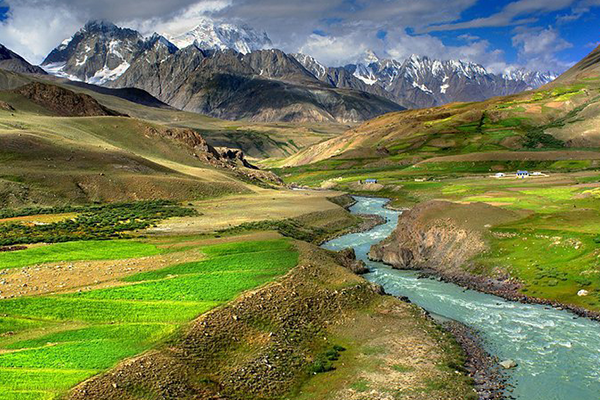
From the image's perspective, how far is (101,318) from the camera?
3566cm

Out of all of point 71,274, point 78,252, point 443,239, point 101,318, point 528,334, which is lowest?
point 101,318

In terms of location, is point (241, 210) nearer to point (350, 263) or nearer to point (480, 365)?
point (350, 263)

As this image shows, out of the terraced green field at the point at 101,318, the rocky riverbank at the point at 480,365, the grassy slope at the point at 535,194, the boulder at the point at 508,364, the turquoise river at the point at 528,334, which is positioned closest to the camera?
the terraced green field at the point at 101,318

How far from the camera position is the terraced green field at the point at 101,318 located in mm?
27547

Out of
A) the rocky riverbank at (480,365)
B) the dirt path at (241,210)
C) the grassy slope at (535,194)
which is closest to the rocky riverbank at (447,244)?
the grassy slope at (535,194)

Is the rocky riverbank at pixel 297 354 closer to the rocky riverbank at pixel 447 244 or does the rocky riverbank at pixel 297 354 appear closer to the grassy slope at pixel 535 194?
the rocky riverbank at pixel 447 244

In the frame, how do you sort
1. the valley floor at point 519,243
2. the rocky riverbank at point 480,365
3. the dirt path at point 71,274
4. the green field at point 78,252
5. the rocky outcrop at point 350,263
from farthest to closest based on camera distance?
the rocky outcrop at point 350,263, the valley floor at point 519,243, the green field at point 78,252, the dirt path at point 71,274, the rocky riverbank at point 480,365

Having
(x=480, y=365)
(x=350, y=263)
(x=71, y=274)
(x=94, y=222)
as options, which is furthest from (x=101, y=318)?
(x=94, y=222)

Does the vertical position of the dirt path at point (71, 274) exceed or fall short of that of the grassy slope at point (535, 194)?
it falls short

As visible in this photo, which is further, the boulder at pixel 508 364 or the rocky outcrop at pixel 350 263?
the rocky outcrop at pixel 350 263

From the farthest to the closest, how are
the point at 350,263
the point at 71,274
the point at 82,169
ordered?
the point at 82,169, the point at 350,263, the point at 71,274

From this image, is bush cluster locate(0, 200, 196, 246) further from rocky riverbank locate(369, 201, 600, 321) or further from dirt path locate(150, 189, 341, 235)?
rocky riverbank locate(369, 201, 600, 321)

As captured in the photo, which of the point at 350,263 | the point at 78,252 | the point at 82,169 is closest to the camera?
the point at 78,252

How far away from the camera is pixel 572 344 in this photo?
38719 mm
